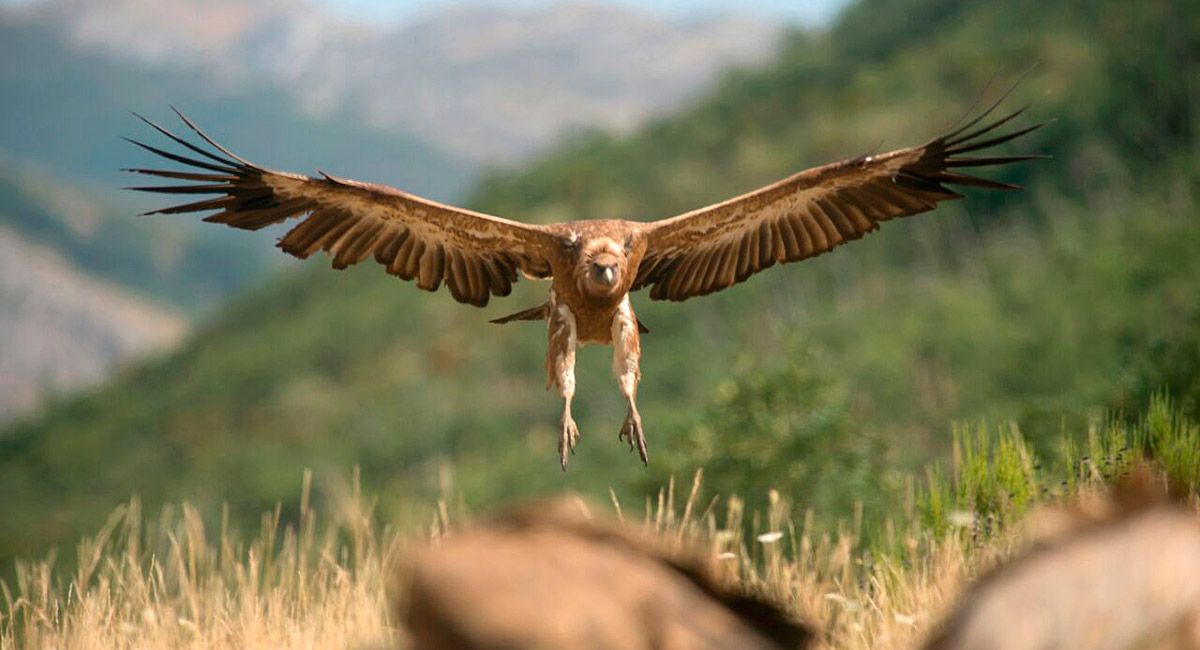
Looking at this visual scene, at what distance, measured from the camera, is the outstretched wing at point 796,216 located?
23.6 feet

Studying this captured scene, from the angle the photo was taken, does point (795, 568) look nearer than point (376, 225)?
Yes

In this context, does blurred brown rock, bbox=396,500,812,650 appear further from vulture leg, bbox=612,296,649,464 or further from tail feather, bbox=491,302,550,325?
tail feather, bbox=491,302,550,325

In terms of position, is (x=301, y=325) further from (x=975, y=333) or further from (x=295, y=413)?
(x=975, y=333)

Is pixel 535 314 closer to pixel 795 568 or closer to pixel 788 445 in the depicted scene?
pixel 795 568

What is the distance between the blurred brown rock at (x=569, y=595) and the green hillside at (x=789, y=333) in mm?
5696

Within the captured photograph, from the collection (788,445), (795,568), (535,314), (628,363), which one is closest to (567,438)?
(628,363)

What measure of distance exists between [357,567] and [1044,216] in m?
58.1

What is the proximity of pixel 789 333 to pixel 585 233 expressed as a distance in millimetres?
11949

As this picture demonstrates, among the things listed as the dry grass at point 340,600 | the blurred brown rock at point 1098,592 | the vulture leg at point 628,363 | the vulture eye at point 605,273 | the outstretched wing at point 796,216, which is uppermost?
the outstretched wing at point 796,216

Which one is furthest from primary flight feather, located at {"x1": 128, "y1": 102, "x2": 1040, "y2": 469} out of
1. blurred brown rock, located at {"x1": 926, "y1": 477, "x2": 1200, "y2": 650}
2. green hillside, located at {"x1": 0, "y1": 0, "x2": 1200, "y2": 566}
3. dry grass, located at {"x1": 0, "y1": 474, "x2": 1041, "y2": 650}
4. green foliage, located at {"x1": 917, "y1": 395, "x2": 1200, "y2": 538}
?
blurred brown rock, located at {"x1": 926, "y1": 477, "x2": 1200, "y2": 650}

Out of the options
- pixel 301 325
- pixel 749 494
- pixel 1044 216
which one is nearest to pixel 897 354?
pixel 1044 216

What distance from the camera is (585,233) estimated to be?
7.13 m

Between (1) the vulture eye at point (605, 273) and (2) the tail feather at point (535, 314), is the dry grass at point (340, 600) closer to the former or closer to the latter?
(1) the vulture eye at point (605, 273)

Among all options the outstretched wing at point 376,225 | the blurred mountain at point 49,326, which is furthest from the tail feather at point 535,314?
the blurred mountain at point 49,326
